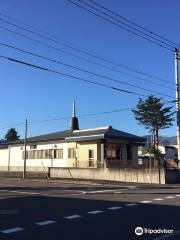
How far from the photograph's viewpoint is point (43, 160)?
48156 mm

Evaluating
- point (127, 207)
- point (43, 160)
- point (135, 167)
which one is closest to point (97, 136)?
point (135, 167)

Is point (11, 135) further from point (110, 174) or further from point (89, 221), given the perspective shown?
point (89, 221)

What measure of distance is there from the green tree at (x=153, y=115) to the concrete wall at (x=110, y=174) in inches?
822

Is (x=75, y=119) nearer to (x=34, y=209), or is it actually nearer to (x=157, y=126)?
(x=157, y=126)

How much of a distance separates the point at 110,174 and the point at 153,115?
2495cm

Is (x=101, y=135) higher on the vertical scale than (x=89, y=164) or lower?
higher

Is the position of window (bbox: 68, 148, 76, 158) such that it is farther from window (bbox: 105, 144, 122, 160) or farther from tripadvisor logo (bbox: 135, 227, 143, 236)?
tripadvisor logo (bbox: 135, 227, 143, 236)

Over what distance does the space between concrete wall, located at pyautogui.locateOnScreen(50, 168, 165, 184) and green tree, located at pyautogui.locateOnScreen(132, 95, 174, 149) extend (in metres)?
20.9

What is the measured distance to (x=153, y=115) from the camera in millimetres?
59531

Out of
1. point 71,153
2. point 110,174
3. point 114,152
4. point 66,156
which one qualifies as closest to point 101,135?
point 114,152

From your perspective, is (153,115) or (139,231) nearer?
(139,231)

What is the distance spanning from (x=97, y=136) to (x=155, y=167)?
27.7 feet

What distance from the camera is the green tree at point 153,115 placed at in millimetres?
59125

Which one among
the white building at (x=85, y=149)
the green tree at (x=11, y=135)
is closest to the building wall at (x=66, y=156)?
the white building at (x=85, y=149)
